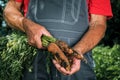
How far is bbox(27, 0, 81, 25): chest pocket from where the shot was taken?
3.17 metres

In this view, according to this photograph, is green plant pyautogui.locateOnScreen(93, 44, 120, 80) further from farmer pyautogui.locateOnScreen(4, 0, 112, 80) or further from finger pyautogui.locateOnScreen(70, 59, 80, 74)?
finger pyautogui.locateOnScreen(70, 59, 80, 74)

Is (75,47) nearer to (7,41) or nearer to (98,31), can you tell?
(98,31)

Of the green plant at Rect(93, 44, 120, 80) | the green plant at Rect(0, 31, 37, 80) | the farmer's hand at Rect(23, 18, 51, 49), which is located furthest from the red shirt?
the green plant at Rect(93, 44, 120, 80)

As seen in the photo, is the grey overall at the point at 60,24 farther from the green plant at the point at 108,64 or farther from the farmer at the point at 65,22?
the green plant at the point at 108,64

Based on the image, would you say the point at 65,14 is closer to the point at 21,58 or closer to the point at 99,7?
the point at 99,7

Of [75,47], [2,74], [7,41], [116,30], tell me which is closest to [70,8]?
[75,47]

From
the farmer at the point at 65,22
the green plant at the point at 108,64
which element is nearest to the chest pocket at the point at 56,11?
the farmer at the point at 65,22

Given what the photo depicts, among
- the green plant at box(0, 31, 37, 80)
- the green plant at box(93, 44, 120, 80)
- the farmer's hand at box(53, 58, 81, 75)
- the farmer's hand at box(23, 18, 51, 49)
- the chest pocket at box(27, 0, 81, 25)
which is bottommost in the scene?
the green plant at box(93, 44, 120, 80)

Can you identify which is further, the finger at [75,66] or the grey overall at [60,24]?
the grey overall at [60,24]

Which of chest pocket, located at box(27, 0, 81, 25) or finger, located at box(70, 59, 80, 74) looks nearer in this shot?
finger, located at box(70, 59, 80, 74)

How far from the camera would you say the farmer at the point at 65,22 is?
3137 mm

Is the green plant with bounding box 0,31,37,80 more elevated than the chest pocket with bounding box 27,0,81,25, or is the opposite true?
the chest pocket with bounding box 27,0,81,25

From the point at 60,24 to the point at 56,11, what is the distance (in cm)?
9

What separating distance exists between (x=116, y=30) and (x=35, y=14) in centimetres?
771
